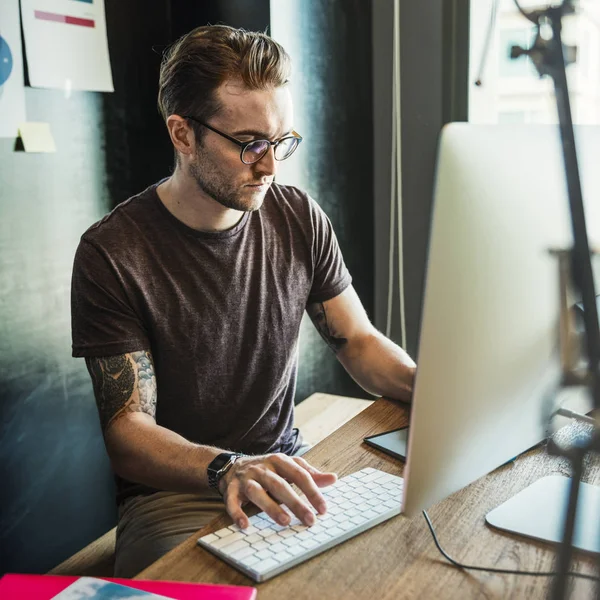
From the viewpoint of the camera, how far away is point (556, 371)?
789 millimetres

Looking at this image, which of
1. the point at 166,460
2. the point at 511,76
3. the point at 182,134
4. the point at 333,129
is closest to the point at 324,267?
the point at 182,134

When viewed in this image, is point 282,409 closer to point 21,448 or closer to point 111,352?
point 111,352

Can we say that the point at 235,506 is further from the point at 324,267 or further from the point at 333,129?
the point at 333,129

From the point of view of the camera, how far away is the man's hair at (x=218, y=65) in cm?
151

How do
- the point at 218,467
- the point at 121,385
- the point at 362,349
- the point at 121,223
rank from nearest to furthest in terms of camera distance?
the point at 218,467 → the point at 121,385 → the point at 121,223 → the point at 362,349

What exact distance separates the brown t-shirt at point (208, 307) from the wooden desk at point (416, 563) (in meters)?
0.52

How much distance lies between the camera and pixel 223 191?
4.91 ft

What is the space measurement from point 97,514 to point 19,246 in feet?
2.63

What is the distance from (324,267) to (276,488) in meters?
0.78

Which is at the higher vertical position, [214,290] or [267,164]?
[267,164]

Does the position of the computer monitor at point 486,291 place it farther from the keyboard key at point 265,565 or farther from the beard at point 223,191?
the beard at point 223,191

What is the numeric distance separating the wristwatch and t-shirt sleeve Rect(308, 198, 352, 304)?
2.08 ft

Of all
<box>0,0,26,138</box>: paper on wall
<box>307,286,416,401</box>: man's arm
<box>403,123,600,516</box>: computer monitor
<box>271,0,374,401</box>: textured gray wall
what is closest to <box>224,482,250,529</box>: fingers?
<box>403,123,600,516</box>: computer monitor

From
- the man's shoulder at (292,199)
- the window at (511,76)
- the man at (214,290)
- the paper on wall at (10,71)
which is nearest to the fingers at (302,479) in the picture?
the man at (214,290)
